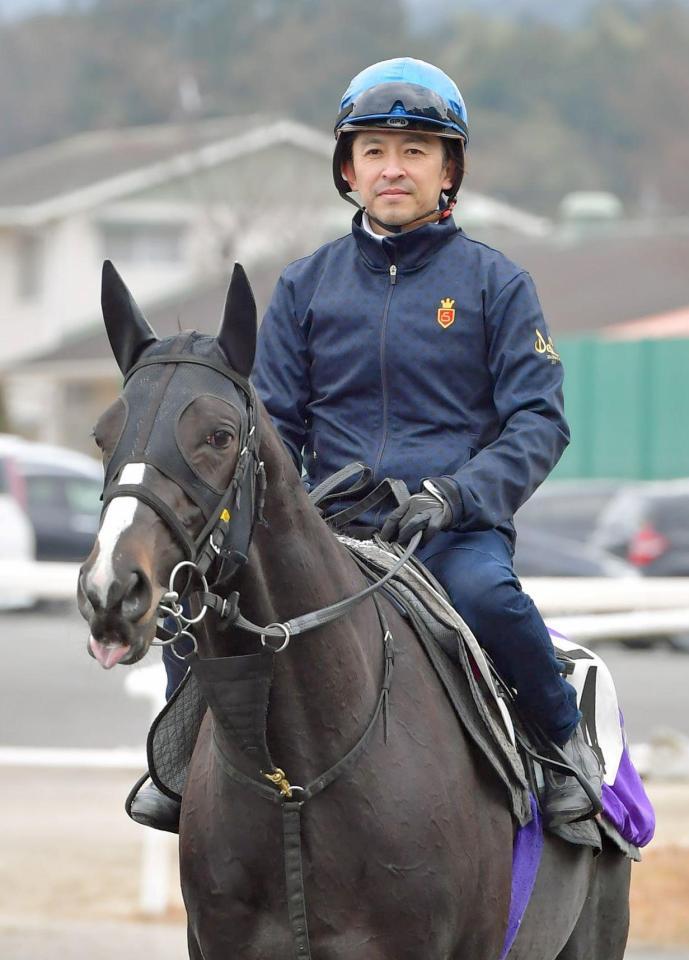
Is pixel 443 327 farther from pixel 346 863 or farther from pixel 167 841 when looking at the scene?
pixel 167 841

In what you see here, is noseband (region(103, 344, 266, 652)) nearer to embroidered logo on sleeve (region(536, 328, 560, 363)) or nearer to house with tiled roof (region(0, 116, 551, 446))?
embroidered logo on sleeve (region(536, 328, 560, 363))

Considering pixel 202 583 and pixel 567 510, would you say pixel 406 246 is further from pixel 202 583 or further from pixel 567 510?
pixel 567 510

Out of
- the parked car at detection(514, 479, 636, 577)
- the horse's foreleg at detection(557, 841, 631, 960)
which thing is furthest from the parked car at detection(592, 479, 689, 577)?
the horse's foreleg at detection(557, 841, 631, 960)

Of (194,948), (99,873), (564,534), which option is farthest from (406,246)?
(564,534)

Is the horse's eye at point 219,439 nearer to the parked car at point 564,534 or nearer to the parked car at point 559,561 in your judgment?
the parked car at point 564,534

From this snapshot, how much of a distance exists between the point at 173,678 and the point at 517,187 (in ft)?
232

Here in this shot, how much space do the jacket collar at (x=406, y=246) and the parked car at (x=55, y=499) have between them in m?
16.3

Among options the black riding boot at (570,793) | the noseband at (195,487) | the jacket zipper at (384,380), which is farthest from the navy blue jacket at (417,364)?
the noseband at (195,487)

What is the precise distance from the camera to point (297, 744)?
4035 mm

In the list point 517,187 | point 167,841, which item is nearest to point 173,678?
point 167,841

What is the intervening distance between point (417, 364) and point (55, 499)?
57.6 ft

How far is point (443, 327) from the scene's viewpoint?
462 cm

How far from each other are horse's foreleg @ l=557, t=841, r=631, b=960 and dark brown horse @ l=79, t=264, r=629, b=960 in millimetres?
865

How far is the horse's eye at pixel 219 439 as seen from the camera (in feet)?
11.7
